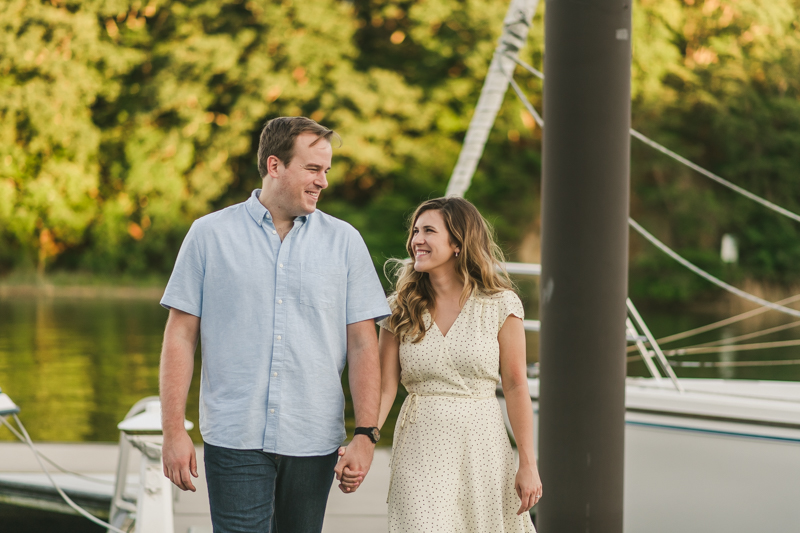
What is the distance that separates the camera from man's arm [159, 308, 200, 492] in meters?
2.11

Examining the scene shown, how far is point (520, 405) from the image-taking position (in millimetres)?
2291

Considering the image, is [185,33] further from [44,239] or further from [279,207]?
[279,207]

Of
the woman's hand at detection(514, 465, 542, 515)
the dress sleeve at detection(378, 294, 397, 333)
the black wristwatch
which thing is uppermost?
the dress sleeve at detection(378, 294, 397, 333)

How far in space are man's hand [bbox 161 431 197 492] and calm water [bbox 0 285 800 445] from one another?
5.98 meters

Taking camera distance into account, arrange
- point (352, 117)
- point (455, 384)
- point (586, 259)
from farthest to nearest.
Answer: point (352, 117) → point (586, 259) → point (455, 384)

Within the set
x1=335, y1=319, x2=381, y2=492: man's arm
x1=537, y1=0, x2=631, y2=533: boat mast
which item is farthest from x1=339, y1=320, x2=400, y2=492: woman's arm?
x1=537, y1=0, x2=631, y2=533: boat mast

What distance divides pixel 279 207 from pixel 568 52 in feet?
3.13

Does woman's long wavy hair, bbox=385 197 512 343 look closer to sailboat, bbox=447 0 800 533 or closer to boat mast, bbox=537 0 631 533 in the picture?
boat mast, bbox=537 0 631 533

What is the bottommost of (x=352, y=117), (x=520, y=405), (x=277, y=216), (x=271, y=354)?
(x=520, y=405)

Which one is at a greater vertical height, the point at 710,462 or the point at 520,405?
the point at 520,405

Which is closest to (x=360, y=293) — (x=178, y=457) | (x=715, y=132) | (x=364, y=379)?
(x=364, y=379)

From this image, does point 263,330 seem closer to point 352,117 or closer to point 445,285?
point 445,285

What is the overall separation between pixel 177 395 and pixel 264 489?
31 cm

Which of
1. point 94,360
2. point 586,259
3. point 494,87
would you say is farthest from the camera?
point 94,360
